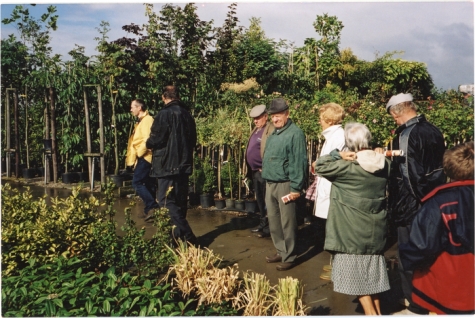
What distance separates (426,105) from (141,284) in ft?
20.7

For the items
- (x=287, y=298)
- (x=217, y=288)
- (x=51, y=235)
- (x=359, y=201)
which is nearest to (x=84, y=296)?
(x=217, y=288)

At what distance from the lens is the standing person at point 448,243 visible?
3109 mm

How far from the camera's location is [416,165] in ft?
14.3

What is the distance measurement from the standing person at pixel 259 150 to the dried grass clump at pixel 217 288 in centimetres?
251

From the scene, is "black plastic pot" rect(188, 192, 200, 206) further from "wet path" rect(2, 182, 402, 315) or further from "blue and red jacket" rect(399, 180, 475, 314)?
"blue and red jacket" rect(399, 180, 475, 314)

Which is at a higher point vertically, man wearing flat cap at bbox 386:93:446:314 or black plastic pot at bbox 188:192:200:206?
man wearing flat cap at bbox 386:93:446:314

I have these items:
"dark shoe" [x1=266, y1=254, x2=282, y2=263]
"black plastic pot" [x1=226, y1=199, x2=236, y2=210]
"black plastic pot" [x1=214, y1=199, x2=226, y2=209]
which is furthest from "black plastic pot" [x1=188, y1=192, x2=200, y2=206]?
"dark shoe" [x1=266, y1=254, x2=282, y2=263]

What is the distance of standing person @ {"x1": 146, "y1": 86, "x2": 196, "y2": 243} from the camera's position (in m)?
6.28

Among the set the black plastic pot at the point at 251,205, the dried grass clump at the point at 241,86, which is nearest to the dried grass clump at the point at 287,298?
the black plastic pot at the point at 251,205

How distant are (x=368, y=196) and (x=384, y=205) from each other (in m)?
0.27

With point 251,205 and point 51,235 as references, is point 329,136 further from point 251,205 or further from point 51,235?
point 251,205

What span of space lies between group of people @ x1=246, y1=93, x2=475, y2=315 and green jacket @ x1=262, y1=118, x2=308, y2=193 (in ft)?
0.04

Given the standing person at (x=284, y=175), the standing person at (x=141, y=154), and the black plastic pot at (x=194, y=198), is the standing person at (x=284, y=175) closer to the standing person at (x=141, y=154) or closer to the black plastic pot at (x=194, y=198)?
the standing person at (x=141, y=154)

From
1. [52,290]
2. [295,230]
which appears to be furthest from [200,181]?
[52,290]
